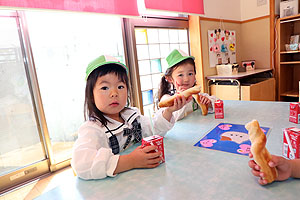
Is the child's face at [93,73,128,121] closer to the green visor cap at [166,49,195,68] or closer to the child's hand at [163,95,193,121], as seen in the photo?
the child's hand at [163,95,193,121]

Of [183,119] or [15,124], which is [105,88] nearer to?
[183,119]

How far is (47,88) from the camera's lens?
224cm

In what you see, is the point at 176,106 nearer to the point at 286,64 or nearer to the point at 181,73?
the point at 181,73

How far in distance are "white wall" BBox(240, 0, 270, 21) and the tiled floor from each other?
3.90m

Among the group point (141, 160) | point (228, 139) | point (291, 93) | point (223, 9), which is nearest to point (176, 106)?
point (228, 139)

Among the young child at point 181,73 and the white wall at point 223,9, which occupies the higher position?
the white wall at point 223,9

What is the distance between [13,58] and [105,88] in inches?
61.1

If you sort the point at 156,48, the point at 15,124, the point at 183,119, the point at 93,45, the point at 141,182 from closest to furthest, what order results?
1. the point at 141,182
2. the point at 183,119
3. the point at 15,124
4. the point at 93,45
5. the point at 156,48

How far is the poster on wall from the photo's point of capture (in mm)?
3336

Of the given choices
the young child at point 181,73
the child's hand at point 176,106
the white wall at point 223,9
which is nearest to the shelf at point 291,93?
the white wall at point 223,9

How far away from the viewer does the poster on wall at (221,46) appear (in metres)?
3.34

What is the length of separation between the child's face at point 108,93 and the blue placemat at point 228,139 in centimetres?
42

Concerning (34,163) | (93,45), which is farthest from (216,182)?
(93,45)

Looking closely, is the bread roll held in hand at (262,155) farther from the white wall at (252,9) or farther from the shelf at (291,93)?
the white wall at (252,9)
